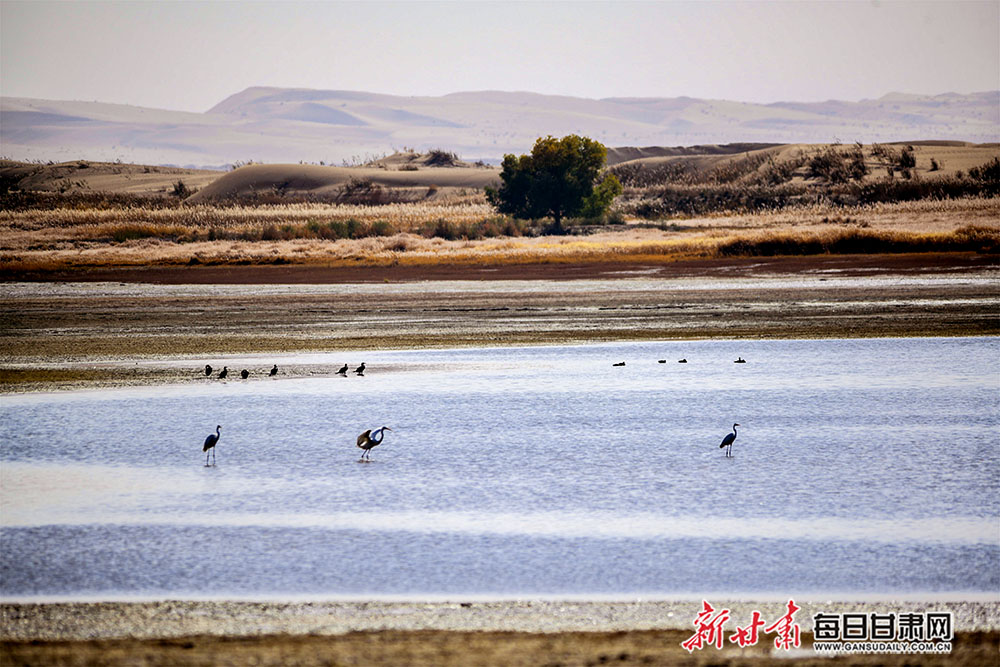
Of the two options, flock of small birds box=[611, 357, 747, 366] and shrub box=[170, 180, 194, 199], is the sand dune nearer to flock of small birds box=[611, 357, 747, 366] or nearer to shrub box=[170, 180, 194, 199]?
shrub box=[170, 180, 194, 199]

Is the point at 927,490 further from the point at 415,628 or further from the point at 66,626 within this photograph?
the point at 66,626

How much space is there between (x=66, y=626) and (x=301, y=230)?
50576mm

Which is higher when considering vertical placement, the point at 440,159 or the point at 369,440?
the point at 440,159

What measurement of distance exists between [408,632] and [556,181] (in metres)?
52.3

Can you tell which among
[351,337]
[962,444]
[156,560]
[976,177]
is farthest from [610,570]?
[976,177]

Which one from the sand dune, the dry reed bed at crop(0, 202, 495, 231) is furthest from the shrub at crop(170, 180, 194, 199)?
the dry reed bed at crop(0, 202, 495, 231)

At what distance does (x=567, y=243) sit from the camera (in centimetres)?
4950

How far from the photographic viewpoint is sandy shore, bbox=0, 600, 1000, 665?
6594mm

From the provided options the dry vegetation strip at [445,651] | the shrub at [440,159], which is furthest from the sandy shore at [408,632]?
the shrub at [440,159]

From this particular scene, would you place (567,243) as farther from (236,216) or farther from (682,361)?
(236,216)

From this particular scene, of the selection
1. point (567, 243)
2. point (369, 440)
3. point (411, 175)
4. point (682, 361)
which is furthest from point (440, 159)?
point (369, 440)

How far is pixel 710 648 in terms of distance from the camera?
677 cm

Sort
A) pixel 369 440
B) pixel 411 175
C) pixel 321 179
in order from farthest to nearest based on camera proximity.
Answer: pixel 411 175
pixel 321 179
pixel 369 440

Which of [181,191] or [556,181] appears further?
[181,191]
